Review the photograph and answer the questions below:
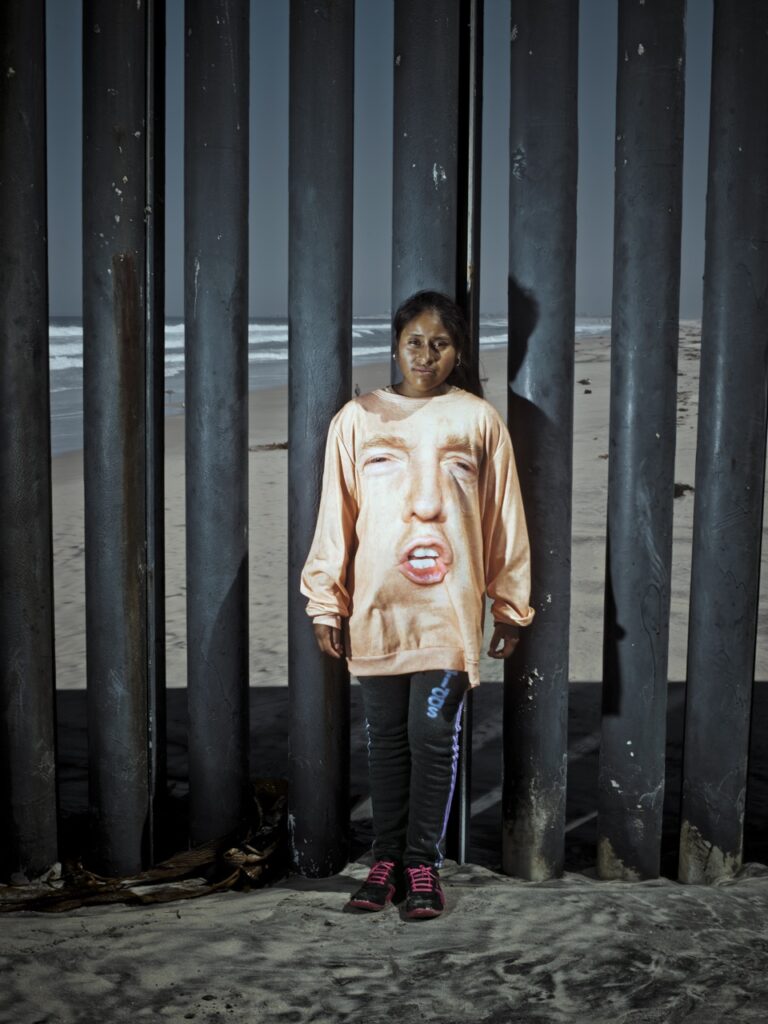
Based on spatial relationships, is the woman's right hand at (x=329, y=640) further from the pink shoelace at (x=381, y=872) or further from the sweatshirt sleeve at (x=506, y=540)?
the pink shoelace at (x=381, y=872)

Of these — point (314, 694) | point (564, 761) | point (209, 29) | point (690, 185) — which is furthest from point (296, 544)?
point (690, 185)

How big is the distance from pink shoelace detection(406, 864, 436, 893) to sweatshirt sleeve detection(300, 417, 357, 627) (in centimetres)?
75

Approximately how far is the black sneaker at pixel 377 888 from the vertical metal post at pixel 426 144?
68.0 inches

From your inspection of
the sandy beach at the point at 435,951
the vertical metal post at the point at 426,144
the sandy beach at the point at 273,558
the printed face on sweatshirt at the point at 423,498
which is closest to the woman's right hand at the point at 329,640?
the printed face on sweatshirt at the point at 423,498

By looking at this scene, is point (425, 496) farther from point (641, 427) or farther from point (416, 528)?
point (641, 427)

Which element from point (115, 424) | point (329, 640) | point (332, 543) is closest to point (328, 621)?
point (329, 640)

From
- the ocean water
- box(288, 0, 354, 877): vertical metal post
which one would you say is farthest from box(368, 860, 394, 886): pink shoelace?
the ocean water

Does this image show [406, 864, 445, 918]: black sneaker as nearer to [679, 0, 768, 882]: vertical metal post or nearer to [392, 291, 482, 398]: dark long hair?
[679, 0, 768, 882]: vertical metal post

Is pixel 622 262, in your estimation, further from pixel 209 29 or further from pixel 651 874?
pixel 651 874

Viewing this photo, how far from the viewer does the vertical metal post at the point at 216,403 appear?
316 centimetres

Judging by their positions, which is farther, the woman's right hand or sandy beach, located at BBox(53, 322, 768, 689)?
sandy beach, located at BBox(53, 322, 768, 689)

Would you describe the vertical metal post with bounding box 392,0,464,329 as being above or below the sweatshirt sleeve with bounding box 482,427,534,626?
above

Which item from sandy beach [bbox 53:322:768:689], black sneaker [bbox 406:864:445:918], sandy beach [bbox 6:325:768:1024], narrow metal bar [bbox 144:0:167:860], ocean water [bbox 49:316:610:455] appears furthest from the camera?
ocean water [bbox 49:316:610:455]

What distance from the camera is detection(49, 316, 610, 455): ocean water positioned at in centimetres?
1338
